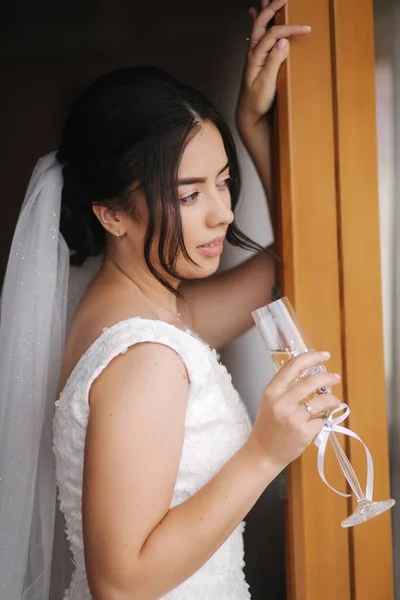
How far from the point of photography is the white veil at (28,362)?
116 cm

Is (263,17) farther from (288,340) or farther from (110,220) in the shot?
(288,340)

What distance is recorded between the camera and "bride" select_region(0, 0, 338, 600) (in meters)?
0.92

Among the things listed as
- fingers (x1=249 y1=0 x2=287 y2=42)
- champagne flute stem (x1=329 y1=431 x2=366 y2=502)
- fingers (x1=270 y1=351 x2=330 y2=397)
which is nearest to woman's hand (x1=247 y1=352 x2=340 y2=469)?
fingers (x1=270 y1=351 x2=330 y2=397)

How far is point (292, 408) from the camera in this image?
36.0 inches

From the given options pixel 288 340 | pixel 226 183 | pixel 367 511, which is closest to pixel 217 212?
pixel 226 183

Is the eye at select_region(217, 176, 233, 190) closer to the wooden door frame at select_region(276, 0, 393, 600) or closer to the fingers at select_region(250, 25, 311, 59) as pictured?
the wooden door frame at select_region(276, 0, 393, 600)

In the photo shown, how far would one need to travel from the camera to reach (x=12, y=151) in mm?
1388

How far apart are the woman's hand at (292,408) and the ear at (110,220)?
1.30ft

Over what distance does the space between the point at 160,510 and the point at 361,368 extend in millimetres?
421

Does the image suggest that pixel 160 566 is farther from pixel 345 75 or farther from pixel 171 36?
pixel 171 36

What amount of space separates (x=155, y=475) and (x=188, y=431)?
0.56 feet

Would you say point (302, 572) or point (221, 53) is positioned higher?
point (221, 53)

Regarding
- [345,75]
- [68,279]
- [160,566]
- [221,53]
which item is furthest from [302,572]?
[221,53]

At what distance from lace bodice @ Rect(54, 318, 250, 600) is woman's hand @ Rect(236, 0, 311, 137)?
1.41 ft
